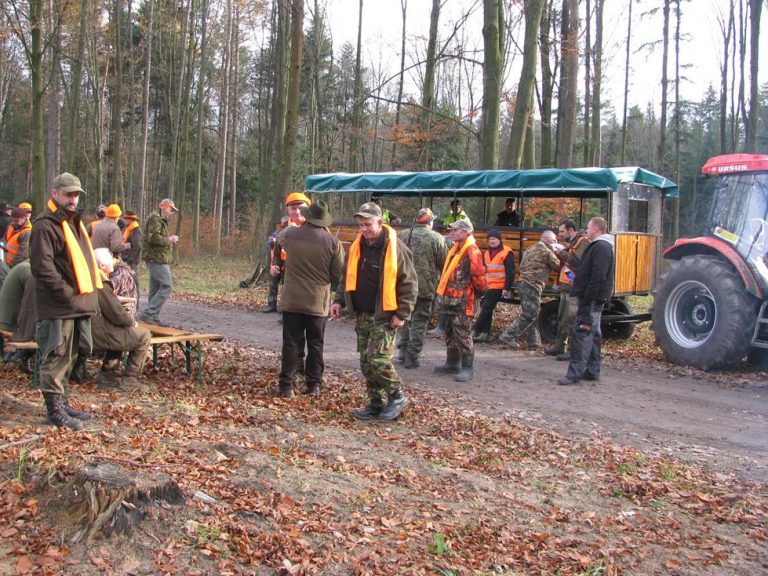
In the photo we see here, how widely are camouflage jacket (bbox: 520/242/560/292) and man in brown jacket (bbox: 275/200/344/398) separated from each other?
469 centimetres

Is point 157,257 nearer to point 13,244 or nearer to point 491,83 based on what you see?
point 13,244

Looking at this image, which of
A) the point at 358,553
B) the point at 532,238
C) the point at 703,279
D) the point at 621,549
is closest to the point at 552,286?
the point at 532,238

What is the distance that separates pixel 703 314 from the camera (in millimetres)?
10305

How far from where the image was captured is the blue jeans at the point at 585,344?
351 inches

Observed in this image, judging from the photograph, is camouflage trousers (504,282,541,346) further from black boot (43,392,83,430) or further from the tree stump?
the tree stump

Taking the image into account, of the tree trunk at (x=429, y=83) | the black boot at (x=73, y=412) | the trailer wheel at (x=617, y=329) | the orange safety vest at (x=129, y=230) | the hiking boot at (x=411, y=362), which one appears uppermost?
the tree trunk at (x=429, y=83)

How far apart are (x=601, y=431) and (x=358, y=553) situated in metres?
3.68

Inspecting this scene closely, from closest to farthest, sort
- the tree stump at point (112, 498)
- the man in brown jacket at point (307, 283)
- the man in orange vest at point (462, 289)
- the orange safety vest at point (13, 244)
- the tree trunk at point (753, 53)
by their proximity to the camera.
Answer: the tree stump at point (112, 498), the man in brown jacket at point (307, 283), the man in orange vest at point (462, 289), the orange safety vest at point (13, 244), the tree trunk at point (753, 53)

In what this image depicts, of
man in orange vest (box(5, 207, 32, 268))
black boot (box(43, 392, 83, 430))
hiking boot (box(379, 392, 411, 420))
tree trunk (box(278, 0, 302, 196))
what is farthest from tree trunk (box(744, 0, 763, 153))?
black boot (box(43, 392, 83, 430))

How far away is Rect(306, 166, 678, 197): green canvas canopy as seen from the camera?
11336 mm

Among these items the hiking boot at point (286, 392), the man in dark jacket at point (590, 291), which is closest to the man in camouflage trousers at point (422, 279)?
the man in dark jacket at point (590, 291)

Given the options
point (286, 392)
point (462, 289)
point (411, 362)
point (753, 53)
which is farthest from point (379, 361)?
point (753, 53)

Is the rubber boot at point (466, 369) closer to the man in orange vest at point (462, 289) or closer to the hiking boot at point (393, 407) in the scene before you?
the man in orange vest at point (462, 289)

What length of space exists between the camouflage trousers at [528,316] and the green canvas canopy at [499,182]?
5.76 feet
